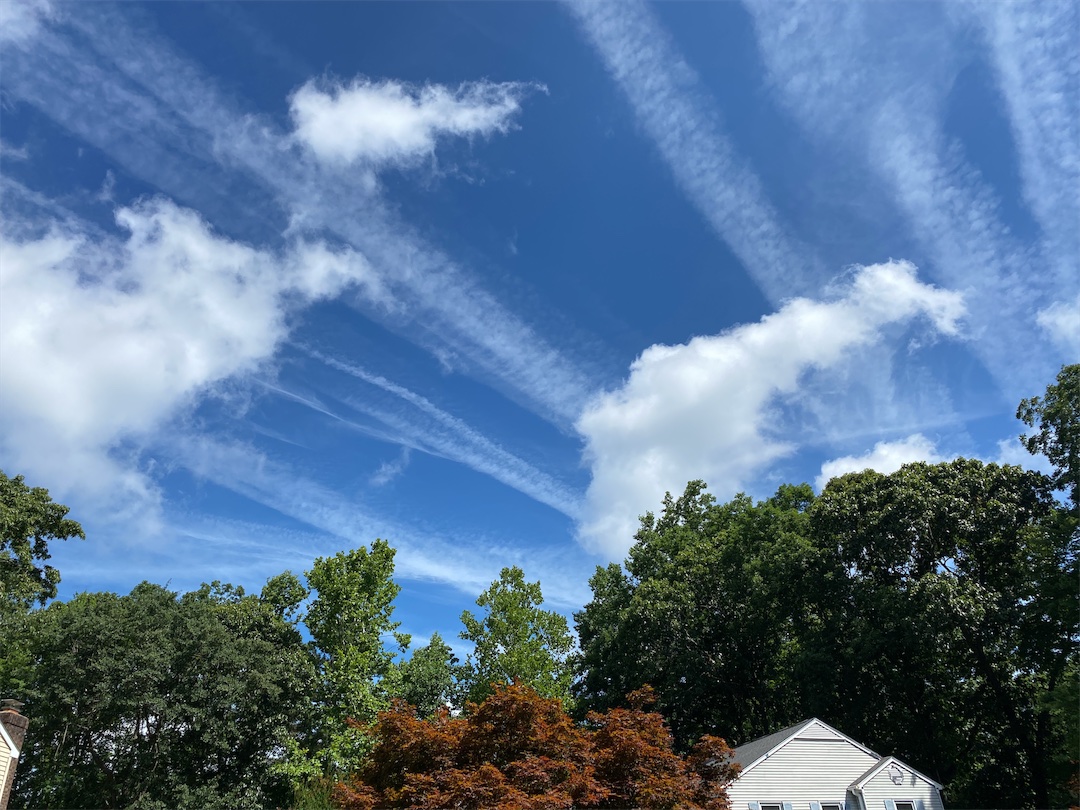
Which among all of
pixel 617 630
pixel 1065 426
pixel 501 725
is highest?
pixel 1065 426

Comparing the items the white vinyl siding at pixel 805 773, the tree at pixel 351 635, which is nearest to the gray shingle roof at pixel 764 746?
the white vinyl siding at pixel 805 773

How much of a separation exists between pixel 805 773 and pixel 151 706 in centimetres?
2593

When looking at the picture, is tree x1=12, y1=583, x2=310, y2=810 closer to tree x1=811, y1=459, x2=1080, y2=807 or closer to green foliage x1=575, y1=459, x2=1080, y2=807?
green foliage x1=575, y1=459, x2=1080, y2=807

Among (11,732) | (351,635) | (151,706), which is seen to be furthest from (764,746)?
(151,706)

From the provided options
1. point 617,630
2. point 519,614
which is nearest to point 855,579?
point 617,630

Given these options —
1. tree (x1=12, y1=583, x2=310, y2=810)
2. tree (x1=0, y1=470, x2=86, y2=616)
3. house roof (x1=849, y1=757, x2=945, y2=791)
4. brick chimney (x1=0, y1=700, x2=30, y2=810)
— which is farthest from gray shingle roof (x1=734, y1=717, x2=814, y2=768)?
tree (x1=0, y1=470, x2=86, y2=616)

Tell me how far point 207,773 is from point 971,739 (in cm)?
3504

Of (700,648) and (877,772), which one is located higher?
(700,648)

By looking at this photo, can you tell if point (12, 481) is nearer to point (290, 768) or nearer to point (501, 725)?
point (290, 768)

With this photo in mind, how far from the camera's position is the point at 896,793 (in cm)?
2464

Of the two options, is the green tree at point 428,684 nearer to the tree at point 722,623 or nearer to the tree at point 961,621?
the tree at point 722,623

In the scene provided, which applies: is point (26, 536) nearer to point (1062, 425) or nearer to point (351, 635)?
point (351, 635)

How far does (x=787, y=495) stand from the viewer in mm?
38906

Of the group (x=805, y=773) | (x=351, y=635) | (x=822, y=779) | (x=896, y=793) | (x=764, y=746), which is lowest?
(x=896, y=793)
